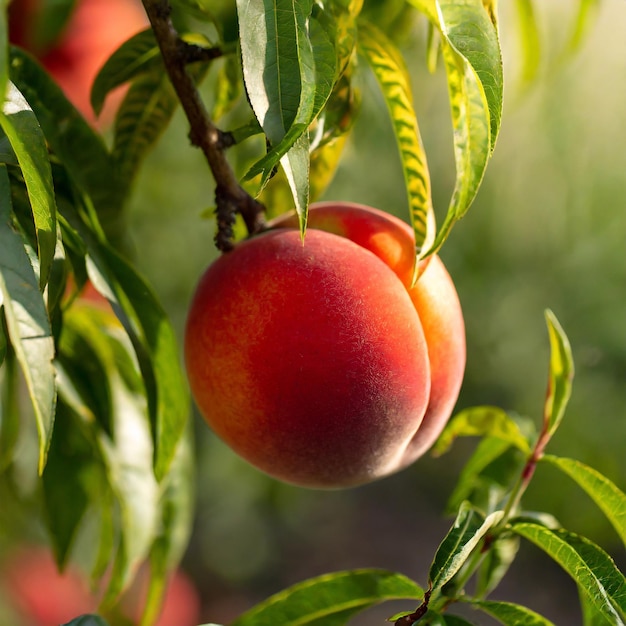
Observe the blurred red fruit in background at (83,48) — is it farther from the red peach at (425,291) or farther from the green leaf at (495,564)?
the green leaf at (495,564)

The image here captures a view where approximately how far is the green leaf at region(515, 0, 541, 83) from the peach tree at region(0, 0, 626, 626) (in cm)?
21

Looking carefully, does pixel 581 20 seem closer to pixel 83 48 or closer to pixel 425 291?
pixel 425 291

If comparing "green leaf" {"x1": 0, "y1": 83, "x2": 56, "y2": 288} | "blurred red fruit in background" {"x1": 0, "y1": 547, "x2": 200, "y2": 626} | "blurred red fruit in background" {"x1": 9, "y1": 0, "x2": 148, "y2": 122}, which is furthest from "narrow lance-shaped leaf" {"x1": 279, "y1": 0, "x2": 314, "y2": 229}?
"blurred red fruit in background" {"x1": 0, "y1": 547, "x2": 200, "y2": 626}

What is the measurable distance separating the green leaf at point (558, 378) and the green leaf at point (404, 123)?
0.11 m

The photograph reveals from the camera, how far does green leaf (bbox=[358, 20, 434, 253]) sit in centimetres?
48

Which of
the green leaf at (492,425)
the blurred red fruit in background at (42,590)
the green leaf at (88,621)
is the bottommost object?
the blurred red fruit in background at (42,590)

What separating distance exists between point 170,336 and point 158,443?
0.07 m

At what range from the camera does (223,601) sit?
7.73 ft

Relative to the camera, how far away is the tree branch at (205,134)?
46cm

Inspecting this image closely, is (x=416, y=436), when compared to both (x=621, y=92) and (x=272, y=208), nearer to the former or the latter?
(x=272, y=208)

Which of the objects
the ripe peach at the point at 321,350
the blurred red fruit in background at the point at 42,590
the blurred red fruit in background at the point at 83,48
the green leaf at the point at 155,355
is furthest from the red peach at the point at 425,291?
the blurred red fruit in background at the point at 42,590

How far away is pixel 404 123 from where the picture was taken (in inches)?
19.5

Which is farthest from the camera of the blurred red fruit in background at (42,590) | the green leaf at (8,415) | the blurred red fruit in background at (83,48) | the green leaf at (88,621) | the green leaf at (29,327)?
the blurred red fruit in background at (42,590)

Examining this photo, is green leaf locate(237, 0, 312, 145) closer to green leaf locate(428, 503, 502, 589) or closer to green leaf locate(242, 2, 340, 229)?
green leaf locate(242, 2, 340, 229)
